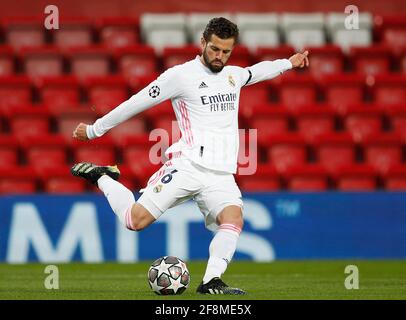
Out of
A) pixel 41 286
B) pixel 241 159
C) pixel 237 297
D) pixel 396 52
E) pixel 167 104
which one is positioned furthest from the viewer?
pixel 396 52

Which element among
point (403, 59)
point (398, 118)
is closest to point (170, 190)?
point (398, 118)

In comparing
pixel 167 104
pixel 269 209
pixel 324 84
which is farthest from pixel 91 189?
pixel 324 84

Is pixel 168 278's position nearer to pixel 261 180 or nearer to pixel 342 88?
pixel 261 180

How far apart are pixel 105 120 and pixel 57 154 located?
5.81 metres

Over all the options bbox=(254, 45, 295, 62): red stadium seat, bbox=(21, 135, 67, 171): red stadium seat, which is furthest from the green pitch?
bbox=(254, 45, 295, 62): red stadium seat

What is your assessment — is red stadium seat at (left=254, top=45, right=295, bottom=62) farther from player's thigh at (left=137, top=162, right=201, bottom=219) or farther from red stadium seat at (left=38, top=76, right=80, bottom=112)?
player's thigh at (left=137, top=162, right=201, bottom=219)

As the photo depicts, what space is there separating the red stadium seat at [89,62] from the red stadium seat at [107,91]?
2.01ft

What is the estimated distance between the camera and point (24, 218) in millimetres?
12227

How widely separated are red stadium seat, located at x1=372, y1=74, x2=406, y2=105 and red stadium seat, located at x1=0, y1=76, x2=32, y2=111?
4.87m

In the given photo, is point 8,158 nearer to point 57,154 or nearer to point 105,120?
point 57,154

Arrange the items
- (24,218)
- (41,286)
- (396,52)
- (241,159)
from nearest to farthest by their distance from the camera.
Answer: (41,286), (24,218), (241,159), (396,52)

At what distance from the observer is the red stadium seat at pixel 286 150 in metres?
13.8

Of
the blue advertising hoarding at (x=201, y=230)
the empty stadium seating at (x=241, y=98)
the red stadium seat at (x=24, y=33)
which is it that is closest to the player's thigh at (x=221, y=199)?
the blue advertising hoarding at (x=201, y=230)

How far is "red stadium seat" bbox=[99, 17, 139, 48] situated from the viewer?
15.6 m
